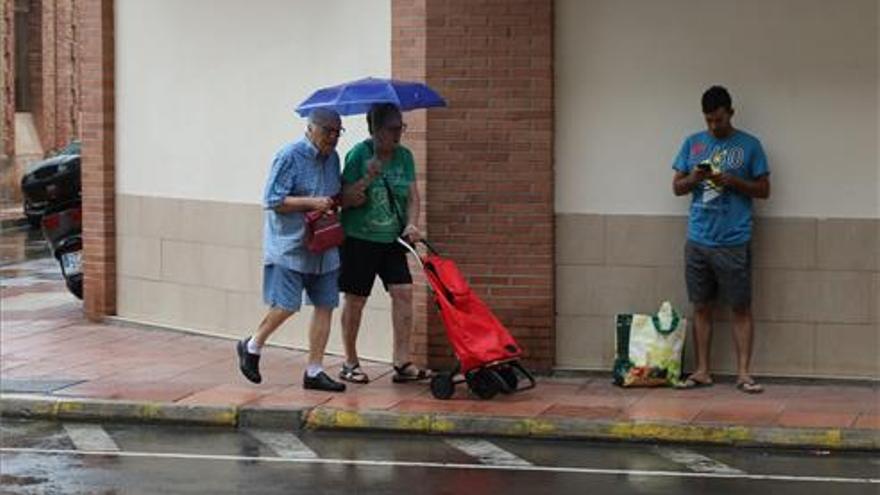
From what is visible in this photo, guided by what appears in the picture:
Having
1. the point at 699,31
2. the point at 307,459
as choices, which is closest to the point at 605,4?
the point at 699,31

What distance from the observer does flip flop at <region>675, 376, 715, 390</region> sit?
11.3 metres

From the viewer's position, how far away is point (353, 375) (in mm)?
11586

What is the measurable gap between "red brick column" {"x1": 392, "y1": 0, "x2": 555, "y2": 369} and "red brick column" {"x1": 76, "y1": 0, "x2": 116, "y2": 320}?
3.95m

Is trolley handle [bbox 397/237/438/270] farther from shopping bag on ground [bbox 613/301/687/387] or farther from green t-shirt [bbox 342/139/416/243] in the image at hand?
shopping bag on ground [bbox 613/301/687/387]

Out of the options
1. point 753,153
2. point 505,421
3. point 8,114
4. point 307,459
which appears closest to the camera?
point 307,459

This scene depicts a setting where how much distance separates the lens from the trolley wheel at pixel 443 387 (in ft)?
35.6

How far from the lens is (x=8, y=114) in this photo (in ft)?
107

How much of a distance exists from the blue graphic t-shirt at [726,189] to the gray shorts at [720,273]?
0.23 feet

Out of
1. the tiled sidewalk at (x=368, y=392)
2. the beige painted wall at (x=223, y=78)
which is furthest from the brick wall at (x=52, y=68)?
the tiled sidewalk at (x=368, y=392)

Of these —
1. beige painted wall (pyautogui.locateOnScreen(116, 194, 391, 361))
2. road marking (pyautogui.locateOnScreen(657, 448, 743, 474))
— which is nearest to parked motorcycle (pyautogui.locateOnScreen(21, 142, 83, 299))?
beige painted wall (pyautogui.locateOnScreen(116, 194, 391, 361))

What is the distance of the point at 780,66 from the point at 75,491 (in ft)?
19.3

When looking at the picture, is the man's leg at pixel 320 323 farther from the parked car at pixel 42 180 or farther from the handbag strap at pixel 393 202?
the parked car at pixel 42 180

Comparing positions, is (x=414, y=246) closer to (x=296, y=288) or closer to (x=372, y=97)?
(x=296, y=288)

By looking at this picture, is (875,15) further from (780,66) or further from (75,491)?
(75,491)
